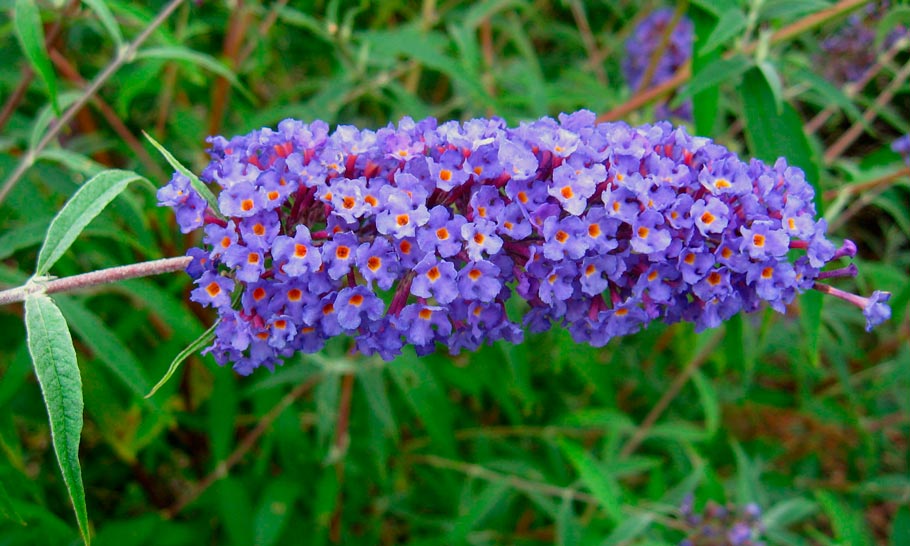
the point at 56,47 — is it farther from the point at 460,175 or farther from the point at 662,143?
the point at 662,143

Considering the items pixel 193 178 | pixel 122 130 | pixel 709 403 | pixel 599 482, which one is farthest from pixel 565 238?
pixel 122 130

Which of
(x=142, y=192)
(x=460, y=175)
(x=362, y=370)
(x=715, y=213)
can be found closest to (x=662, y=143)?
(x=715, y=213)

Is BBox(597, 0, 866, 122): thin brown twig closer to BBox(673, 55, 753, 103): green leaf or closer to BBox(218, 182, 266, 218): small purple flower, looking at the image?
BBox(673, 55, 753, 103): green leaf

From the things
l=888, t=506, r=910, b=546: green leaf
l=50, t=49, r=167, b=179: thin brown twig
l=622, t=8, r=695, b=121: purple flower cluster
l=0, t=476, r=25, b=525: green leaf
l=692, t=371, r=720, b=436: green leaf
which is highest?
l=622, t=8, r=695, b=121: purple flower cluster

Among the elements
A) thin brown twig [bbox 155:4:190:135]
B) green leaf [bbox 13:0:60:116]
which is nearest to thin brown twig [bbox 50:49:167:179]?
thin brown twig [bbox 155:4:190:135]

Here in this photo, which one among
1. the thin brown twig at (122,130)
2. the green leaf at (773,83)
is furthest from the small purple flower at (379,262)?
the thin brown twig at (122,130)

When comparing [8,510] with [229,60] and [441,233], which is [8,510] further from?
[229,60]

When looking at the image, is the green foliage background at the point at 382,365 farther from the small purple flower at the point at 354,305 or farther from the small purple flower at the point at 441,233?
the small purple flower at the point at 441,233
